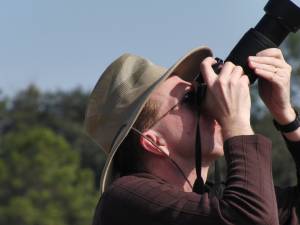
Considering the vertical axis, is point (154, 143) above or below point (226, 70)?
below

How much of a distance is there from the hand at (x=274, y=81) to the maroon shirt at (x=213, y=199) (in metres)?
0.30

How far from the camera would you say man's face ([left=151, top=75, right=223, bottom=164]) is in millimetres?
3379

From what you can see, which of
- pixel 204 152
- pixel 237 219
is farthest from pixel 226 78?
pixel 237 219

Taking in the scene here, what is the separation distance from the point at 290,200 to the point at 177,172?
533mm

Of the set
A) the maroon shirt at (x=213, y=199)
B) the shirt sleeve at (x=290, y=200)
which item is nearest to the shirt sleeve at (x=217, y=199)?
the maroon shirt at (x=213, y=199)

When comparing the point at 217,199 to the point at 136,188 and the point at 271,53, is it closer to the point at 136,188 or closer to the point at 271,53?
the point at 136,188

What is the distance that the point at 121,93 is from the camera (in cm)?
359

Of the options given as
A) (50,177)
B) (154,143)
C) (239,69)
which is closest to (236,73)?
(239,69)

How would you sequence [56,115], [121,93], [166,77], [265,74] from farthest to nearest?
[56,115] → [121,93] → [166,77] → [265,74]

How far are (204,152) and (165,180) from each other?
20cm

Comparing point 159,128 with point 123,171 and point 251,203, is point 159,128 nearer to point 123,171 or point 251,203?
point 123,171

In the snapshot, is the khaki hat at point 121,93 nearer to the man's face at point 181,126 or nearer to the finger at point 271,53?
the man's face at point 181,126

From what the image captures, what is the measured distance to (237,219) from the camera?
9.91 ft

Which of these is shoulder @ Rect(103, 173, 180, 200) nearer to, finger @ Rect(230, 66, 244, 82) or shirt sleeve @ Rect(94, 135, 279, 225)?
shirt sleeve @ Rect(94, 135, 279, 225)
